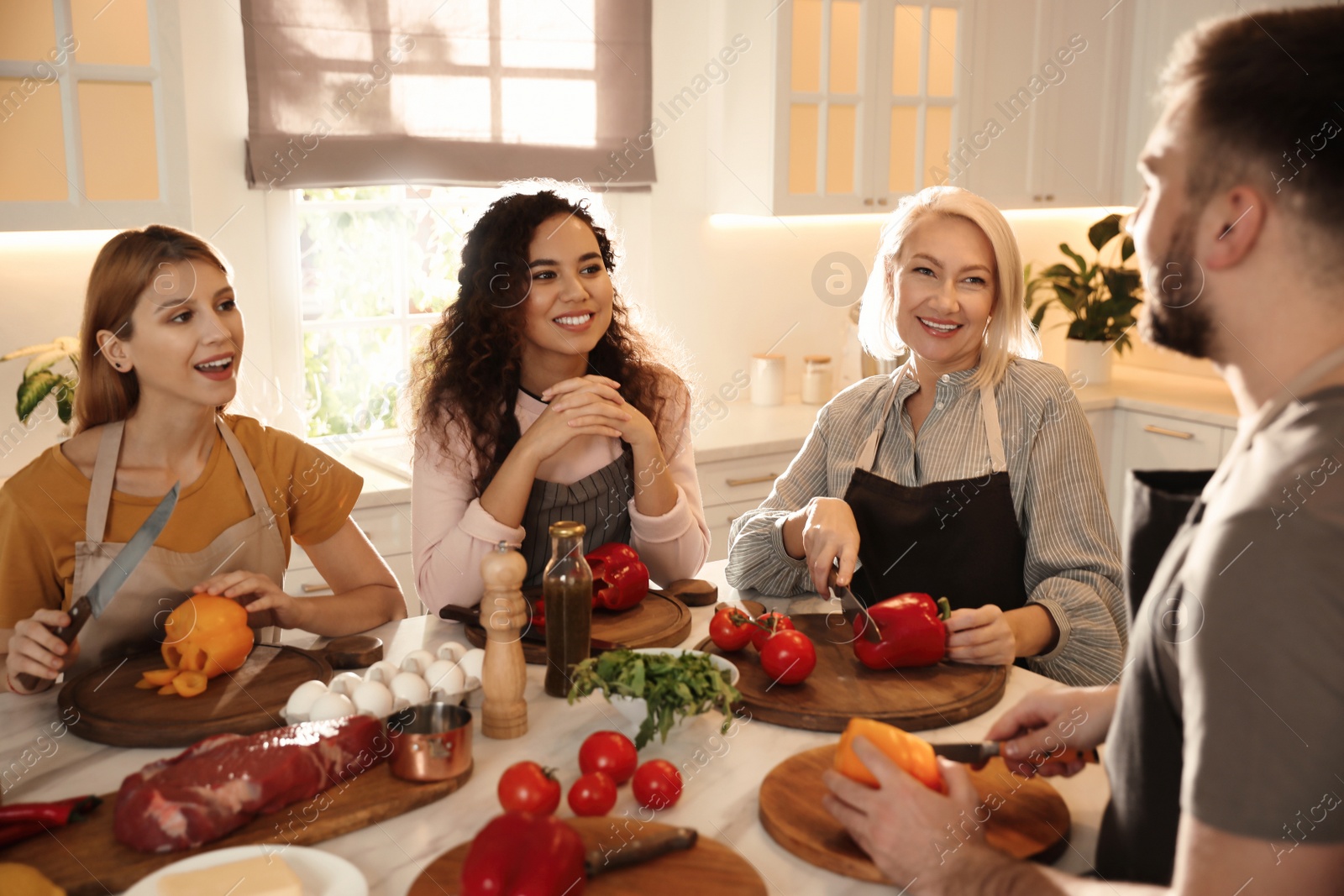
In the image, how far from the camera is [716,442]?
3479mm

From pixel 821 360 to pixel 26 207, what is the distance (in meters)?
2.56

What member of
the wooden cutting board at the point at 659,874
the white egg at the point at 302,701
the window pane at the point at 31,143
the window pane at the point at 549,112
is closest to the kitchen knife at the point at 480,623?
the white egg at the point at 302,701

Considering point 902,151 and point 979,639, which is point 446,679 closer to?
point 979,639

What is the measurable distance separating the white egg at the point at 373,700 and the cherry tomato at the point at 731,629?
0.50 metres

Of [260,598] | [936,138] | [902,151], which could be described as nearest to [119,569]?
[260,598]

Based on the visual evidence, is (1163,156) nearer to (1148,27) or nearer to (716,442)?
(716,442)

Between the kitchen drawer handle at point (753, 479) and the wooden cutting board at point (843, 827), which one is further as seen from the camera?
the kitchen drawer handle at point (753, 479)

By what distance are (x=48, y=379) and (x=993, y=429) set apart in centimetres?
230

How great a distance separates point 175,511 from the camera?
1.92 m

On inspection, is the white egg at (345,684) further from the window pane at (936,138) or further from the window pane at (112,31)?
the window pane at (936,138)

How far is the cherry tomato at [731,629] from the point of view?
5.46ft

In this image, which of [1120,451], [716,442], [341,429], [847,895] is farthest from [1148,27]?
[847,895]

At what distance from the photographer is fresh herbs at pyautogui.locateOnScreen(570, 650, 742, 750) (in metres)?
1.37

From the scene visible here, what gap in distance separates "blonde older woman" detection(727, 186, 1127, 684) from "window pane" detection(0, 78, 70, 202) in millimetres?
1838
